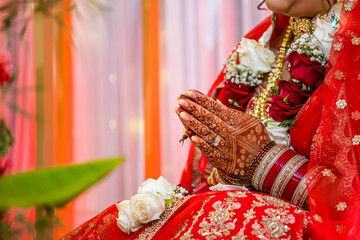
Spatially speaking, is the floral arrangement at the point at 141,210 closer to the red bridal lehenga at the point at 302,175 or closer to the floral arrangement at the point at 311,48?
the red bridal lehenga at the point at 302,175

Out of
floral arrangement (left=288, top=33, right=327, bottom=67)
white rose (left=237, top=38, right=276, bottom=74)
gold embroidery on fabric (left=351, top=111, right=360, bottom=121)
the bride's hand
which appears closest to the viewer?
gold embroidery on fabric (left=351, top=111, right=360, bottom=121)

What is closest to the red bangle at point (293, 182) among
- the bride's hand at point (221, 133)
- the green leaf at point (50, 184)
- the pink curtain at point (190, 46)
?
the bride's hand at point (221, 133)

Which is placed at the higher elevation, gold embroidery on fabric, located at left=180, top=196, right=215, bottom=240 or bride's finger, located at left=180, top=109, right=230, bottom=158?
bride's finger, located at left=180, top=109, right=230, bottom=158

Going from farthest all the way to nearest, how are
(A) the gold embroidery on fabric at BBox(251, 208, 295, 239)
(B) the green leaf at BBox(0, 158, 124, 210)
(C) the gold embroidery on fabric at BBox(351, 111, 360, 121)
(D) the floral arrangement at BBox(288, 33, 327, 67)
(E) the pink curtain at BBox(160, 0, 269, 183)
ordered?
(E) the pink curtain at BBox(160, 0, 269, 183) < (D) the floral arrangement at BBox(288, 33, 327, 67) < (C) the gold embroidery on fabric at BBox(351, 111, 360, 121) < (A) the gold embroidery on fabric at BBox(251, 208, 295, 239) < (B) the green leaf at BBox(0, 158, 124, 210)

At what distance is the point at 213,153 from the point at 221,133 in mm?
51

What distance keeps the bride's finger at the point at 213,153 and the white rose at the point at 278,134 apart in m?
0.17

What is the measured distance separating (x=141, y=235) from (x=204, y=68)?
1420 mm

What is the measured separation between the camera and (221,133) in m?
1.01

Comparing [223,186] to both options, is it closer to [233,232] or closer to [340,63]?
[233,232]

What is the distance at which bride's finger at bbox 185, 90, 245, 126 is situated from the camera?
39.4 inches

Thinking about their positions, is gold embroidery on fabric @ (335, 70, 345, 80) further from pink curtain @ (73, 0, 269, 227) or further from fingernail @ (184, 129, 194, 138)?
pink curtain @ (73, 0, 269, 227)

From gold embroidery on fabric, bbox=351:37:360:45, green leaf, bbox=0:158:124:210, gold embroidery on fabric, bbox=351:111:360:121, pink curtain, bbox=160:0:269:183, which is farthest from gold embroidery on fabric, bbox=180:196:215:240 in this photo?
pink curtain, bbox=160:0:269:183

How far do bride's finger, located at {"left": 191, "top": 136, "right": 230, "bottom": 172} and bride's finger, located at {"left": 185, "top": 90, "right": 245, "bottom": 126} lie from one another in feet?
0.25

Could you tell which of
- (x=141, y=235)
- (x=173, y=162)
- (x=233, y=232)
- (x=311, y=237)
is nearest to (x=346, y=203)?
(x=311, y=237)
